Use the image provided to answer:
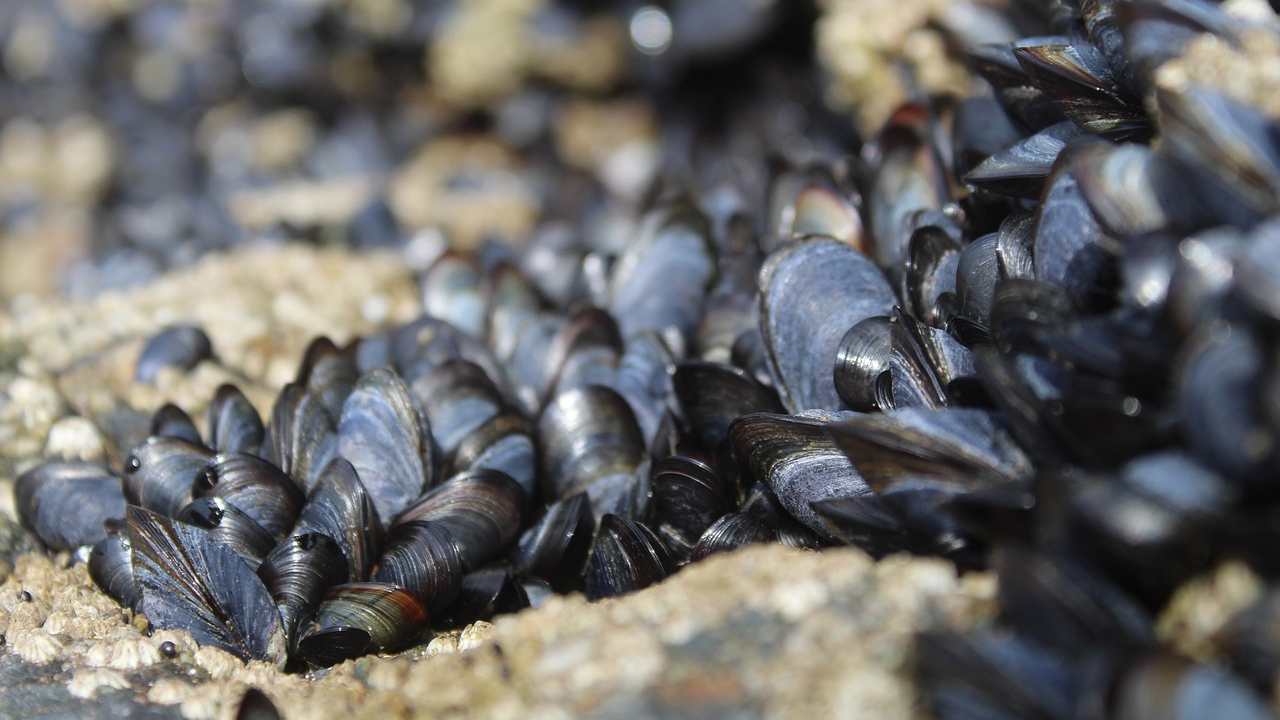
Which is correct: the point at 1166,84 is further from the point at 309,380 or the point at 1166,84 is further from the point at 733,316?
the point at 309,380

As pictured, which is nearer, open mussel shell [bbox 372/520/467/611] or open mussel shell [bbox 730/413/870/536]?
open mussel shell [bbox 730/413/870/536]

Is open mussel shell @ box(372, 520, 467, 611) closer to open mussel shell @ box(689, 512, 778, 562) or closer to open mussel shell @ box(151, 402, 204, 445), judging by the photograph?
open mussel shell @ box(689, 512, 778, 562)

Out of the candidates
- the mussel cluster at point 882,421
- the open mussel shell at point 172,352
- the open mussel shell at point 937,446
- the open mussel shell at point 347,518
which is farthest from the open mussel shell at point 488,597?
the open mussel shell at point 172,352

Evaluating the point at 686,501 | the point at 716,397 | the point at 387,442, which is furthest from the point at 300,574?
the point at 716,397

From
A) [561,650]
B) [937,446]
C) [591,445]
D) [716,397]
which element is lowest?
[591,445]

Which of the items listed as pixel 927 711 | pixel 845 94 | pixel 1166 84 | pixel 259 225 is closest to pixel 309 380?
pixel 927 711

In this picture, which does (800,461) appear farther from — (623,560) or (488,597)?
(488,597)

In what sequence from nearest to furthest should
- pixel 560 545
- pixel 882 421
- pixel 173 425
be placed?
pixel 882 421 < pixel 560 545 < pixel 173 425

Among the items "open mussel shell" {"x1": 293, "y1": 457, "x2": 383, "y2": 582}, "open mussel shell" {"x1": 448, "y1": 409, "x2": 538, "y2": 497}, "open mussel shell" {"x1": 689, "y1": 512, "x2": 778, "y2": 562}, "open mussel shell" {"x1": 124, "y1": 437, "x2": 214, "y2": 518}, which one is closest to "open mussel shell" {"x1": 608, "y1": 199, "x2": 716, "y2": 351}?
"open mussel shell" {"x1": 448, "y1": 409, "x2": 538, "y2": 497}
